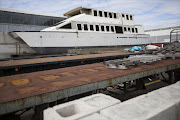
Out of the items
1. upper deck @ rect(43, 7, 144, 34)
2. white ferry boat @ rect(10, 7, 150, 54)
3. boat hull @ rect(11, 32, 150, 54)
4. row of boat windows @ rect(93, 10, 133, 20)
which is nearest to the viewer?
boat hull @ rect(11, 32, 150, 54)

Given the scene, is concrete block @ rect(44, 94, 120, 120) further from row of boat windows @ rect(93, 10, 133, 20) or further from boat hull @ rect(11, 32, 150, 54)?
row of boat windows @ rect(93, 10, 133, 20)

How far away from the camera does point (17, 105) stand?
91.2 inches

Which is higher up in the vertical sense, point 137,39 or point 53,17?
point 53,17

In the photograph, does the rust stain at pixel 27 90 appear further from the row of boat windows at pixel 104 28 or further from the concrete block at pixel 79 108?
the row of boat windows at pixel 104 28

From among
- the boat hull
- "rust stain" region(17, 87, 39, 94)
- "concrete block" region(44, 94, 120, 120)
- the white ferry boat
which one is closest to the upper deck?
the white ferry boat

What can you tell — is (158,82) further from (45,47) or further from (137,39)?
(137,39)

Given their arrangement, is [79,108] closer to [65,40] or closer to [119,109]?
[119,109]

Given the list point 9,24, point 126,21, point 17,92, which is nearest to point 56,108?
point 17,92

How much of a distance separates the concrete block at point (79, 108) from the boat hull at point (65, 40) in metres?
A: 10.4

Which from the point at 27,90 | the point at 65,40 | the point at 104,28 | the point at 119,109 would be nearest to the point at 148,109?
the point at 119,109

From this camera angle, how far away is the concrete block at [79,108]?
69.1 inches

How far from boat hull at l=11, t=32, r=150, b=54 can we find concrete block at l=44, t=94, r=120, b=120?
1043cm

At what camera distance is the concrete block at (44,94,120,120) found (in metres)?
1.76

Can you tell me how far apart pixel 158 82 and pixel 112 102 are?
4.00m
